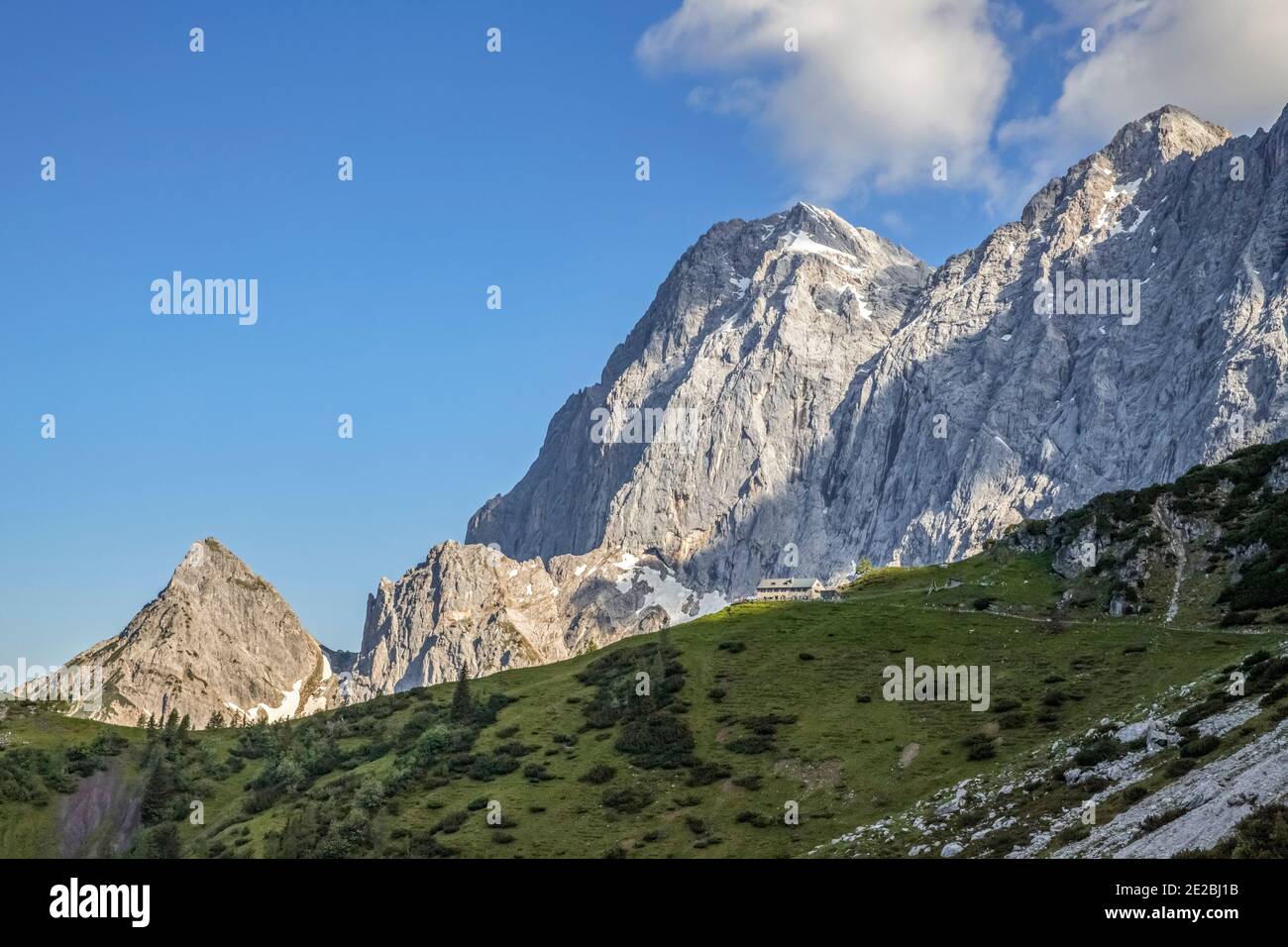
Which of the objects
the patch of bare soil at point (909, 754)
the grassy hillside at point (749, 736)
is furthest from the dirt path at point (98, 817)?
the patch of bare soil at point (909, 754)

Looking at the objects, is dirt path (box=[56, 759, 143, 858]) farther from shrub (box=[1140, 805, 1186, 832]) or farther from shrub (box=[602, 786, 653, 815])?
shrub (box=[1140, 805, 1186, 832])

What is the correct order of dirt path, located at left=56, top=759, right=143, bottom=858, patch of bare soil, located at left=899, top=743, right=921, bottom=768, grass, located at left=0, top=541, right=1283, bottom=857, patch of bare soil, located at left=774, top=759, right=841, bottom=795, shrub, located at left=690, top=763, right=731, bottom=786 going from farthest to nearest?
dirt path, located at left=56, top=759, right=143, bottom=858 < shrub, located at left=690, top=763, right=731, bottom=786 < patch of bare soil, located at left=774, top=759, right=841, bottom=795 < patch of bare soil, located at left=899, top=743, right=921, bottom=768 < grass, located at left=0, top=541, right=1283, bottom=857

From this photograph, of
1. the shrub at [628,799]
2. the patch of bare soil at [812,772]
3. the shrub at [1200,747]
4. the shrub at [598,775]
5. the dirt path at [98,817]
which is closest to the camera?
the shrub at [1200,747]

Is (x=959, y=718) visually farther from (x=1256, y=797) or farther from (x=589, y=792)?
(x=1256, y=797)

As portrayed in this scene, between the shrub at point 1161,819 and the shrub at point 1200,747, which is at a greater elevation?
the shrub at point 1200,747

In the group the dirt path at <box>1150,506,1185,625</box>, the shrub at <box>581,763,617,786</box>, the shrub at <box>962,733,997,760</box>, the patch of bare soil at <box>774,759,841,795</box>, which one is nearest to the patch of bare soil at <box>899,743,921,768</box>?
the shrub at <box>962,733,997,760</box>

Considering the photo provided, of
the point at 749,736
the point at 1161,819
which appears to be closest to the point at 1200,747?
the point at 1161,819

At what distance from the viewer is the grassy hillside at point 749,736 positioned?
63625mm

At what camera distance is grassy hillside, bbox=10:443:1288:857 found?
6362cm

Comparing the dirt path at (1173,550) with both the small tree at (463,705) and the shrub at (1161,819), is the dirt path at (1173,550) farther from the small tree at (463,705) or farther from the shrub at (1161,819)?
the small tree at (463,705)

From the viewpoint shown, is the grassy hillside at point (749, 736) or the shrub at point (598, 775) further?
the shrub at point (598, 775)
